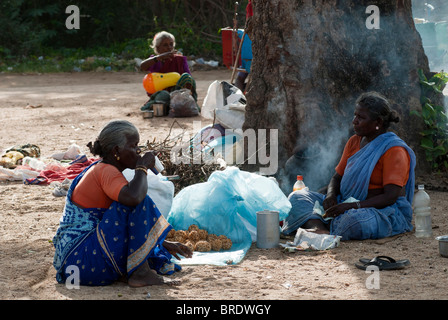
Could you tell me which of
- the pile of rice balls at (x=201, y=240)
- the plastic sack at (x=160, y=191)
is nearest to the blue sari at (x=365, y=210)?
the pile of rice balls at (x=201, y=240)

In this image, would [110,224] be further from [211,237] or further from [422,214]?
[422,214]

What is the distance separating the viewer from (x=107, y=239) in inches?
135

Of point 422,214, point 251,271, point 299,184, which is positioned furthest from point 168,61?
point 251,271

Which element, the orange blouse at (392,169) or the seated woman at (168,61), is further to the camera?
the seated woman at (168,61)

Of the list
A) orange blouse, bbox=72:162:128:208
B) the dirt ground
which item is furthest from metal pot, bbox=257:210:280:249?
orange blouse, bbox=72:162:128:208

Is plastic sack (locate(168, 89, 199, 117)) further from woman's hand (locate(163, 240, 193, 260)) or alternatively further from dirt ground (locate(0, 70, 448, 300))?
woman's hand (locate(163, 240, 193, 260))

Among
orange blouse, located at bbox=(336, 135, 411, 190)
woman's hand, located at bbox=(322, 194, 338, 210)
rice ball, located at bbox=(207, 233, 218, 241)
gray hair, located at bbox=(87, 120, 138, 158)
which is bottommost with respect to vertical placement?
→ rice ball, located at bbox=(207, 233, 218, 241)

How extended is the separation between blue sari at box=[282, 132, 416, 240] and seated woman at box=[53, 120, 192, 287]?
1376mm

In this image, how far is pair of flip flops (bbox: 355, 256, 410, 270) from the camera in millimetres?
3688

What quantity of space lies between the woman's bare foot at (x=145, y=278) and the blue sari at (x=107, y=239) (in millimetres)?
34

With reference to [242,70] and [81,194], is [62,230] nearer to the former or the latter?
[81,194]

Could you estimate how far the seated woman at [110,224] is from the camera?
11.2 feet

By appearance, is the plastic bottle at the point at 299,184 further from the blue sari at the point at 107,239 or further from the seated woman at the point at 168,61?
the seated woman at the point at 168,61

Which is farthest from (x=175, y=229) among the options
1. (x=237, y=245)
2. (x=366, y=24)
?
(x=366, y=24)
